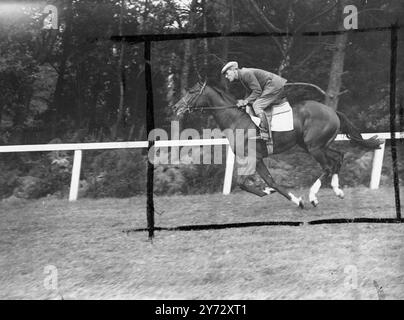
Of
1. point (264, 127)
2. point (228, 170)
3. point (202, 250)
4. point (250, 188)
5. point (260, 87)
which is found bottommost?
point (202, 250)

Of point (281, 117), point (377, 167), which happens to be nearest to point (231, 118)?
point (281, 117)

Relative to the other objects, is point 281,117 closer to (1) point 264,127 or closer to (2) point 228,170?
(1) point 264,127

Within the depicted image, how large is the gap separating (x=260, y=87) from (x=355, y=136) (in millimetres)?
711

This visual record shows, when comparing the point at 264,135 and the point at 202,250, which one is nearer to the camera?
the point at 202,250

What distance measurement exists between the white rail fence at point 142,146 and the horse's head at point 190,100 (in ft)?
0.69

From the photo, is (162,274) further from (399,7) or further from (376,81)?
(399,7)

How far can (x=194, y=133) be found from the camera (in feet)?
12.3

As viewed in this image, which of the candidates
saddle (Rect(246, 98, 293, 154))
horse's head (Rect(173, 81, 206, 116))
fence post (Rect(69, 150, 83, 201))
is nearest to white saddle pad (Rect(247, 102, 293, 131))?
saddle (Rect(246, 98, 293, 154))

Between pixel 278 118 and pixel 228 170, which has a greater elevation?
pixel 278 118

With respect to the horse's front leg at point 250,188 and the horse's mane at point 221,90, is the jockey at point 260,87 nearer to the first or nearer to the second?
the horse's mane at point 221,90

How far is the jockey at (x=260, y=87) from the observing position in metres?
3.67

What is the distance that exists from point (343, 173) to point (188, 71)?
124cm

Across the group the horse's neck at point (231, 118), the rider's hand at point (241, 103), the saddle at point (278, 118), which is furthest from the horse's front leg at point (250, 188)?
the rider's hand at point (241, 103)
